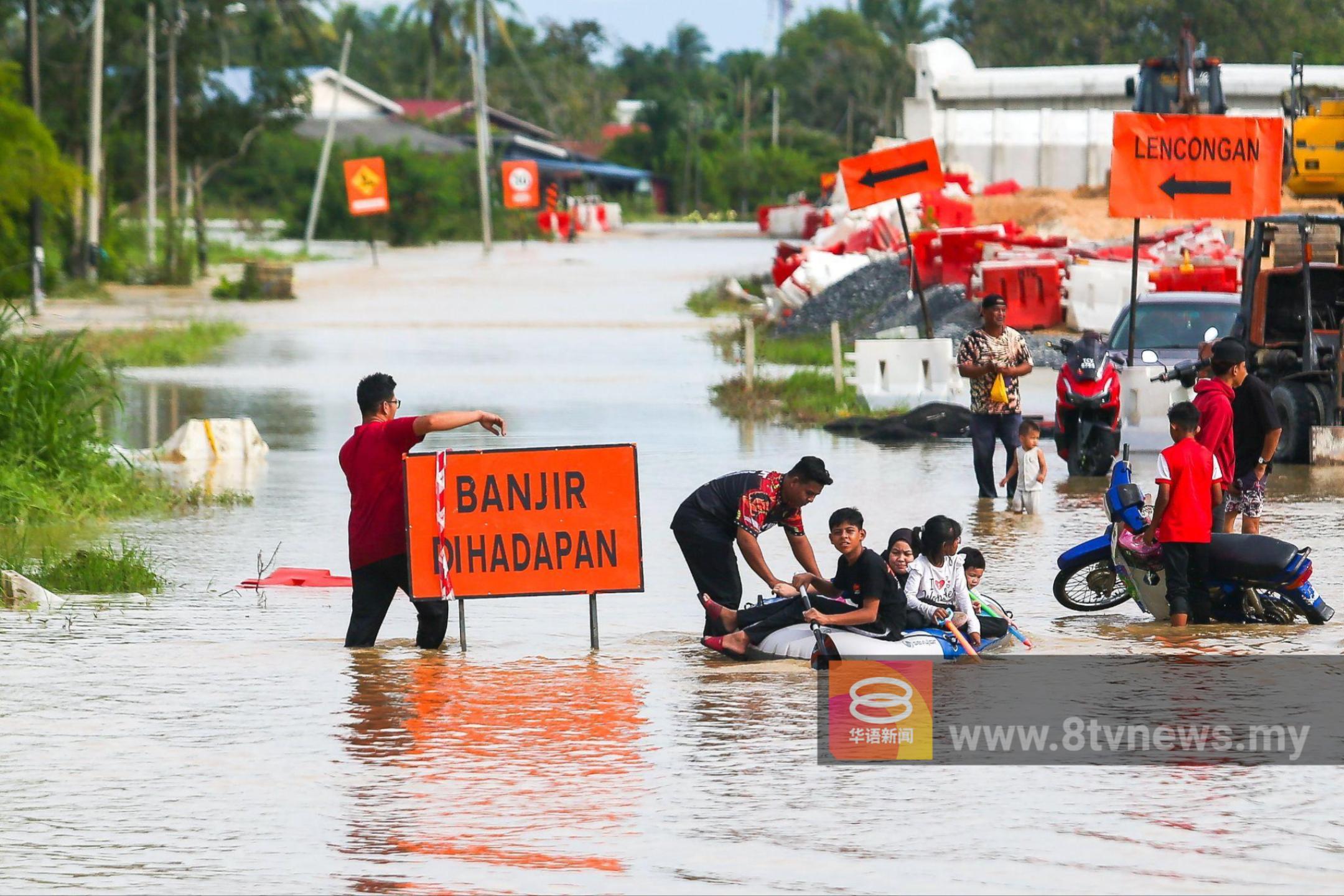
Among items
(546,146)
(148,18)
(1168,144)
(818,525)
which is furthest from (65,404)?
(546,146)

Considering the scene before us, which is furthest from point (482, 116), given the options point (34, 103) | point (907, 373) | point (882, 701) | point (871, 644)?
point (882, 701)

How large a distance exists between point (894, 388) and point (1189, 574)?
43.1 ft

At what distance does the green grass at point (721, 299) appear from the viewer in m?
44.1

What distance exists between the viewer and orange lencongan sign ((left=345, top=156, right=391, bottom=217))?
69.8 m

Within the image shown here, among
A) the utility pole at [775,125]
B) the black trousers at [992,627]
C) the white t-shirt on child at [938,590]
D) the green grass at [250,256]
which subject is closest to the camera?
the white t-shirt on child at [938,590]

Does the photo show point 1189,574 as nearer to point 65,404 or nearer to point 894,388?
point 65,404

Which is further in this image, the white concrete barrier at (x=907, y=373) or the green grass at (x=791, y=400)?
the white concrete barrier at (x=907, y=373)

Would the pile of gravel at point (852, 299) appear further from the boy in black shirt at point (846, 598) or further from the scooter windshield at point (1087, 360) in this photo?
the boy in black shirt at point (846, 598)

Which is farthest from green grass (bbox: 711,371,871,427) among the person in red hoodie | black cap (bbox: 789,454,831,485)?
black cap (bbox: 789,454,831,485)

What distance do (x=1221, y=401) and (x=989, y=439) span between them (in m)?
4.02

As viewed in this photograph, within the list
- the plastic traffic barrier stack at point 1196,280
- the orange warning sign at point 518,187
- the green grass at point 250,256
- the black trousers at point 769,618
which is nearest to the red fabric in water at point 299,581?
the black trousers at point 769,618

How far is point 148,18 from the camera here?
2315 inches

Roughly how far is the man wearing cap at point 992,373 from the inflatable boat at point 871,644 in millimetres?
5616

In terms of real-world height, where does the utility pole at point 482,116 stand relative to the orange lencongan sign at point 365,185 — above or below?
above
